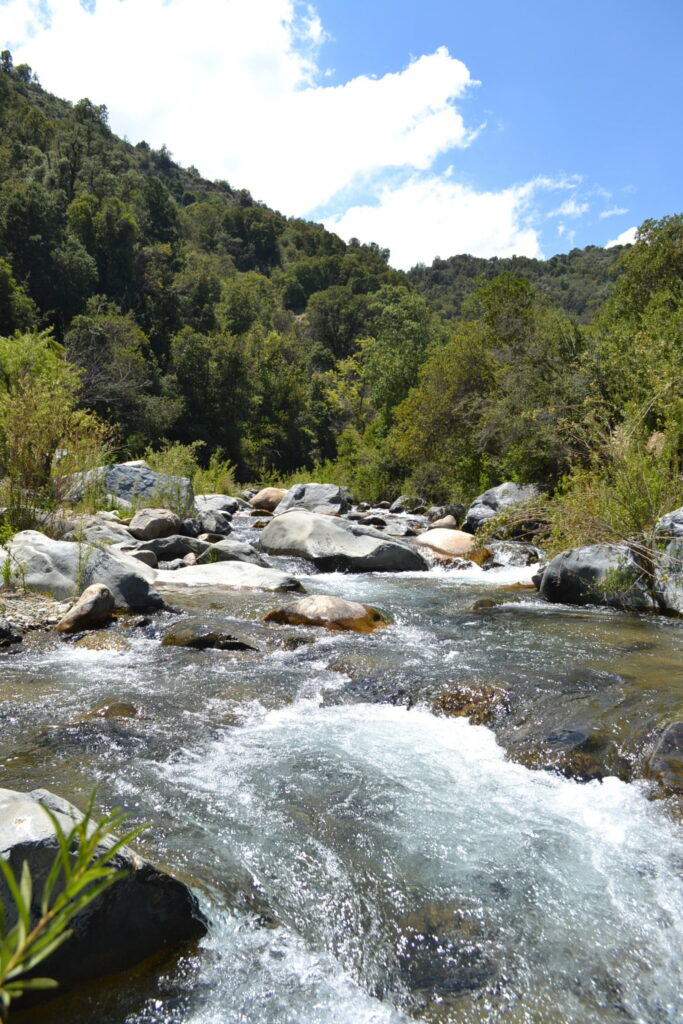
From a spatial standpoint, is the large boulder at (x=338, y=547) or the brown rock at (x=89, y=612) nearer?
the brown rock at (x=89, y=612)

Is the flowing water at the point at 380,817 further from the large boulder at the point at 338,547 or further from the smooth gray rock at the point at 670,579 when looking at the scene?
the large boulder at the point at 338,547

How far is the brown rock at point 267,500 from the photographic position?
21.8 m

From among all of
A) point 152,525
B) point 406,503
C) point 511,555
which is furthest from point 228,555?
point 406,503

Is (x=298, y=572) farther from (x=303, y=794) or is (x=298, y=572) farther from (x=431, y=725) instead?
(x=303, y=794)

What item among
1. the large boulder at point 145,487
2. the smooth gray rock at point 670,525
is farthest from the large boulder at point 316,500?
the smooth gray rock at point 670,525

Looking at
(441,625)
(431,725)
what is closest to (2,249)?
(441,625)

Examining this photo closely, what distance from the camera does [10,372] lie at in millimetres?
13547

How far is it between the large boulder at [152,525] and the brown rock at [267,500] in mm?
7964

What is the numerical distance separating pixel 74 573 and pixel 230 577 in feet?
8.29

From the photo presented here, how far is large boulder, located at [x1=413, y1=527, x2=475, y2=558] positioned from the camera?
1377 cm

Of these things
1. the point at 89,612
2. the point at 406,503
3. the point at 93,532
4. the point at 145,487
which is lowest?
the point at 406,503

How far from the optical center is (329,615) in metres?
7.99

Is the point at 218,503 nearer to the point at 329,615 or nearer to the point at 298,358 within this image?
the point at 329,615

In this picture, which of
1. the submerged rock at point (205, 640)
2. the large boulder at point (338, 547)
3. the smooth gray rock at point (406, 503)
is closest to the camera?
the submerged rock at point (205, 640)
